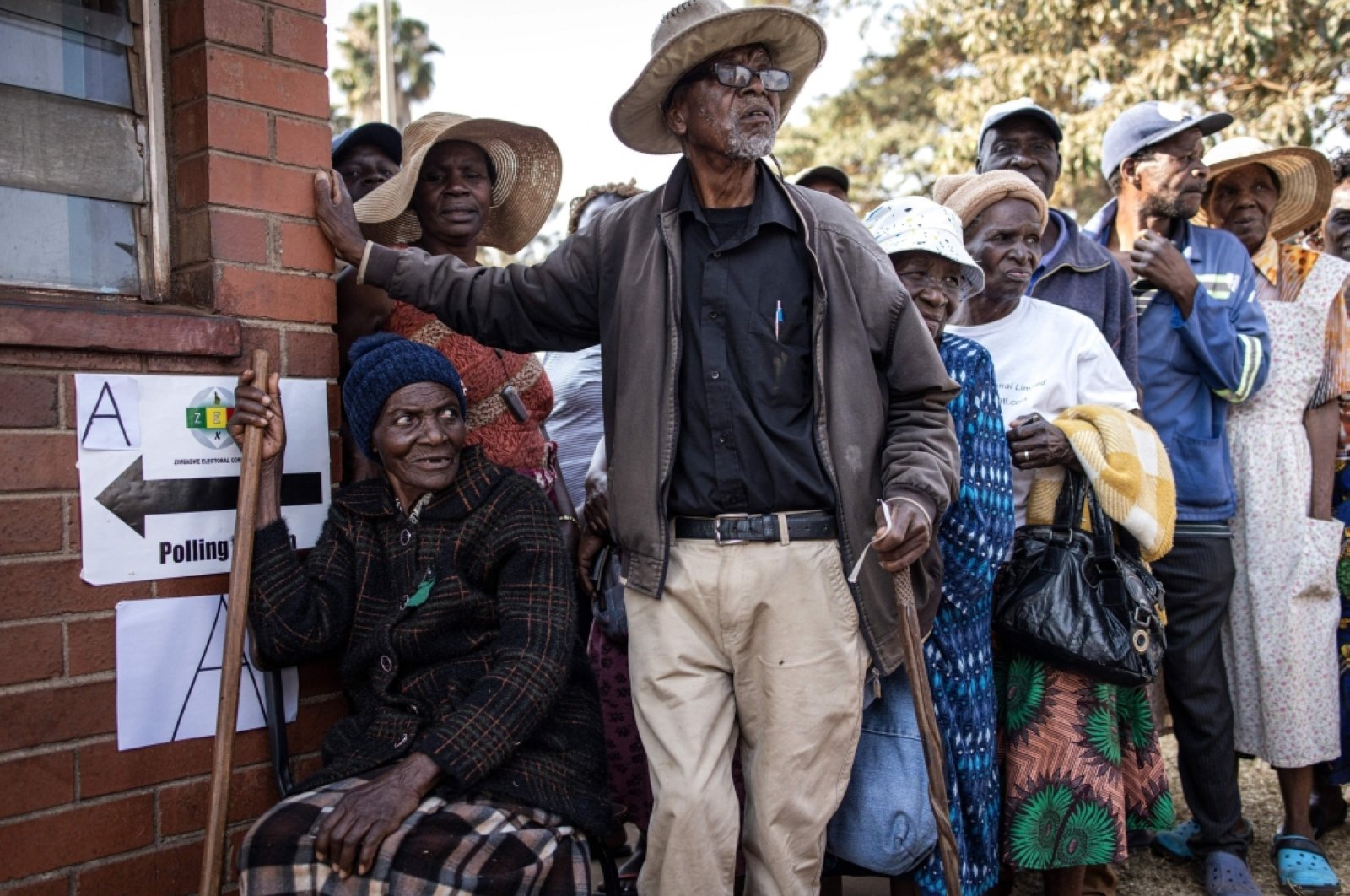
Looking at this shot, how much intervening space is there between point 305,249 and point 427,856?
1537mm

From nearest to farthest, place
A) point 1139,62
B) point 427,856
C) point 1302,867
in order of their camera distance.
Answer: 1. point 427,856
2. point 1302,867
3. point 1139,62

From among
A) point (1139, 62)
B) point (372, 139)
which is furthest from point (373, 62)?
point (372, 139)

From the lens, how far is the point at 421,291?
9.57 ft

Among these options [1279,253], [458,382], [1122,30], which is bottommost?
[458,382]

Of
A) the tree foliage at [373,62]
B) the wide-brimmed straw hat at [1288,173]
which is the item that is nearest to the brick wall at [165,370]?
the wide-brimmed straw hat at [1288,173]

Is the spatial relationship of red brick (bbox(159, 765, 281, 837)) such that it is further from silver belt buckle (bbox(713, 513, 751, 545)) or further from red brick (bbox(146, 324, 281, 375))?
silver belt buckle (bbox(713, 513, 751, 545))

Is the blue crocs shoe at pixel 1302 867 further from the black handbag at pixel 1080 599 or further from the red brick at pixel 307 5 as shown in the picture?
the red brick at pixel 307 5

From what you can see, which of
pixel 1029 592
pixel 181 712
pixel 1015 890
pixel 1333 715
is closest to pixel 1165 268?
pixel 1029 592

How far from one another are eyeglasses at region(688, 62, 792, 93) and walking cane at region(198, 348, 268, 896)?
128 cm

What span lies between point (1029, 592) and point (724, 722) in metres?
1.03

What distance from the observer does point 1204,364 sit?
3.92 m

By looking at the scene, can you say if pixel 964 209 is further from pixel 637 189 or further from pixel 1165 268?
pixel 637 189

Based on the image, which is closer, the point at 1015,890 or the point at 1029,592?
the point at 1029,592

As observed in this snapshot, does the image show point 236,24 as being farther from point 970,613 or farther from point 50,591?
point 970,613
